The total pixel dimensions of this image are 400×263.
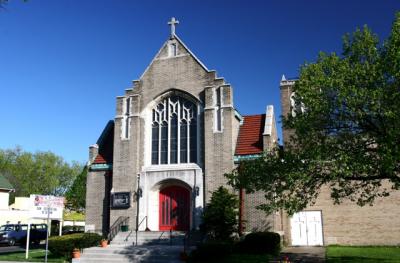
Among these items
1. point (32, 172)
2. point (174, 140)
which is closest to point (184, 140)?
point (174, 140)

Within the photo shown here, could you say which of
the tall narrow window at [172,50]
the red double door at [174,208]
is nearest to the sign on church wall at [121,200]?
the red double door at [174,208]

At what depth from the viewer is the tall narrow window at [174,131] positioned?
2450cm

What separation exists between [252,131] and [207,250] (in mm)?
9205

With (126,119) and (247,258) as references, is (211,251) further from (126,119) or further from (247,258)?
(126,119)

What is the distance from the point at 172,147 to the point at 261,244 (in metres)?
8.24

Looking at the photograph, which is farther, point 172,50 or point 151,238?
point 172,50

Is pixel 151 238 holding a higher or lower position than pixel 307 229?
lower

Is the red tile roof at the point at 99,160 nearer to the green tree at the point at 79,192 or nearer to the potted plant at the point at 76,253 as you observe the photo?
the potted plant at the point at 76,253

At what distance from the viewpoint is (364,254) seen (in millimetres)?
18859

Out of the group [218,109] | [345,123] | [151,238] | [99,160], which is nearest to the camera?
[345,123]

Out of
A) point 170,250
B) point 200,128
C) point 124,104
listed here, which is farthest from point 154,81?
point 170,250

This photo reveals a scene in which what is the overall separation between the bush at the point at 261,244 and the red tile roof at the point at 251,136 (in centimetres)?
499

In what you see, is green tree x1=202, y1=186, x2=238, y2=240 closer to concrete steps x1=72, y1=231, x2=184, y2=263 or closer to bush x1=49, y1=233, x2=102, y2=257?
concrete steps x1=72, y1=231, x2=184, y2=263

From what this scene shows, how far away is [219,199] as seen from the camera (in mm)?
21281
